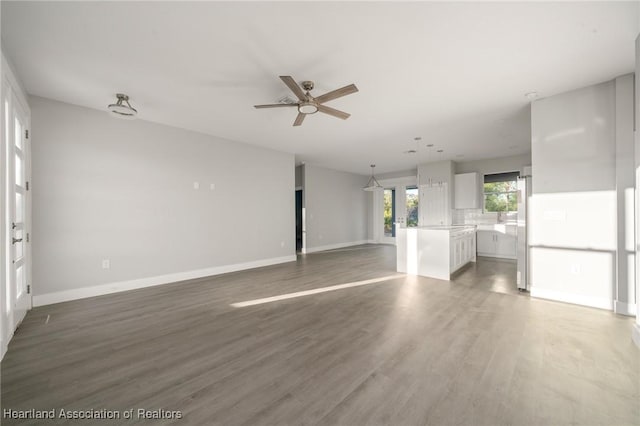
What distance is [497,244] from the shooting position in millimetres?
7094

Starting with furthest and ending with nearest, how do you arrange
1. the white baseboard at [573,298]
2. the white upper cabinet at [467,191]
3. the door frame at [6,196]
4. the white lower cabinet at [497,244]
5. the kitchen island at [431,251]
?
1. the white upper cabinet at [467,191]
2. the white lower cabinet at [497,244]
3. the kitchen island at [431,251]
4. the white baseboard at [573,298]
5. the door frame at [6,196]

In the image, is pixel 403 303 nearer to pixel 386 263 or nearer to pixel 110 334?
pixel 386 263

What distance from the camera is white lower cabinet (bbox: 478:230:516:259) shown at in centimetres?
683

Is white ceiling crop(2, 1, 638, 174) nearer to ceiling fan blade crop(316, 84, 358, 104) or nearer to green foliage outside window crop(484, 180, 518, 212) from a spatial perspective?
ceiling fan blade crop(316, 84, 358, 104)

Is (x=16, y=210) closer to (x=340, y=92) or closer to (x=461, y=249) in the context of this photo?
(x=340, y=92)

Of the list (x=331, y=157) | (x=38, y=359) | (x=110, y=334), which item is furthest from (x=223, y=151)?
(x=38, y=359)

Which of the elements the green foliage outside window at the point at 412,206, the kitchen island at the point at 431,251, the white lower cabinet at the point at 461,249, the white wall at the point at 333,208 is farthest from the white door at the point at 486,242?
the white wall at the point at 333,208

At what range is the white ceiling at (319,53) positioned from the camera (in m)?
2.07

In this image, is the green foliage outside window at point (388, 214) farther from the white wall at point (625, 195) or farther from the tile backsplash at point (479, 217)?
the white wall at point (625, 195)

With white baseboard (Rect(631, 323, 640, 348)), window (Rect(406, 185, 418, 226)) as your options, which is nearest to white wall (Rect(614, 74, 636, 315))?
white baseboard (Rect(631, 323, 640, 348))

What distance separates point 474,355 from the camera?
2131mm

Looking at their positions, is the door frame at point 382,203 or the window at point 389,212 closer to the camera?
the door frame at point 382,203

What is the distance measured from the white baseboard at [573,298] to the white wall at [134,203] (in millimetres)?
5166

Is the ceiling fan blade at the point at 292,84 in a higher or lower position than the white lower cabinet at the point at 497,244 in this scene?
higher
